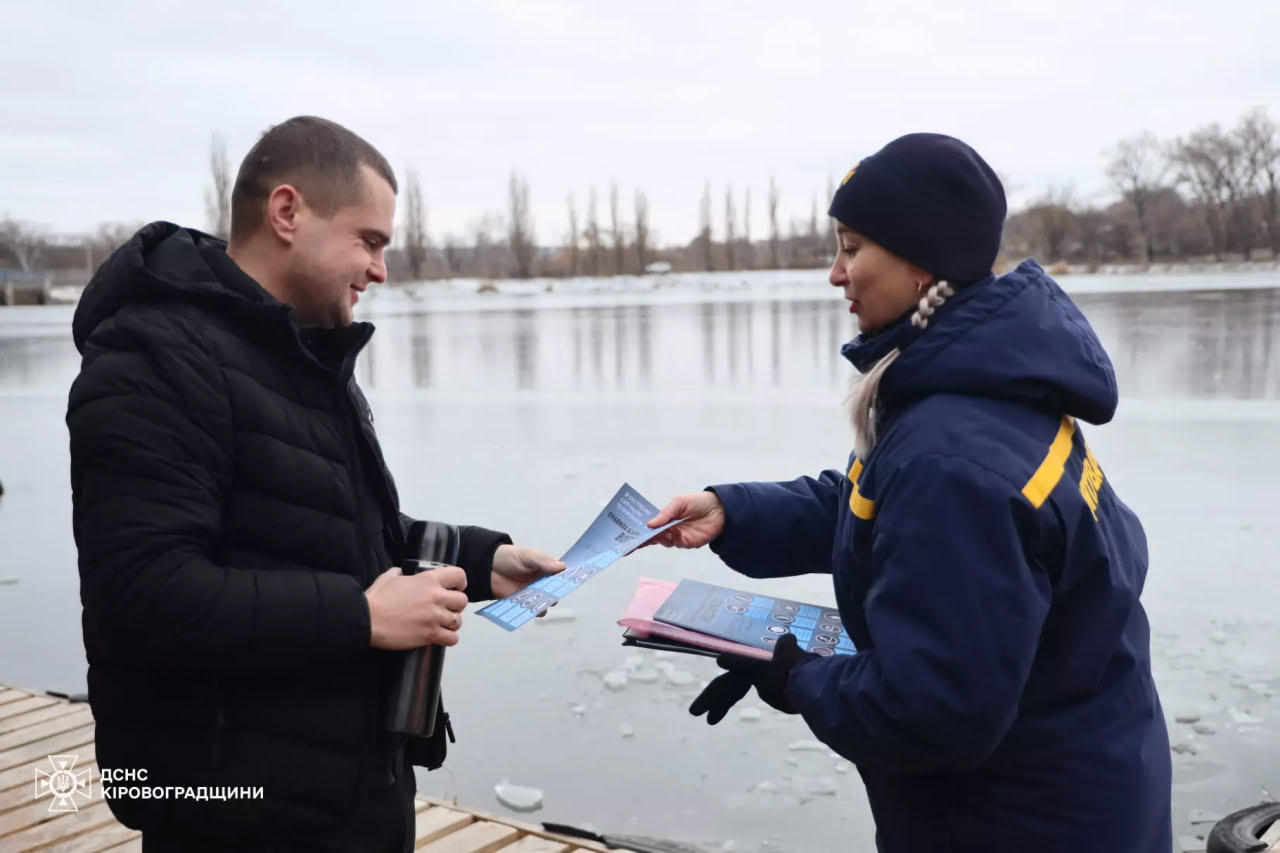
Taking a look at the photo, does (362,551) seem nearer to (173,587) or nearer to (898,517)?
(173,587)

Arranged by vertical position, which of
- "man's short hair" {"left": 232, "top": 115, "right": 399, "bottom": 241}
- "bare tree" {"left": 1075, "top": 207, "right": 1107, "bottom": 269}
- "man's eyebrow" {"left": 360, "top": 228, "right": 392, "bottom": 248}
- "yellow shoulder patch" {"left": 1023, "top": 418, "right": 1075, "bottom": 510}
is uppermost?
"bare tree" {"left": 1075, "top": 207, "right": 1107, "bottom": 269}

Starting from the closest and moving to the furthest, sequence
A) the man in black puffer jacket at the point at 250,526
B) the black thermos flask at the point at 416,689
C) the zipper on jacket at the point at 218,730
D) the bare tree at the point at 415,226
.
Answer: the man in black puffer jacket at the point at 250,526 < the zipper on jacket at the point at 218,730 < the black thermos flask at the point at 416,689 < the bare tree at the point at 415,226

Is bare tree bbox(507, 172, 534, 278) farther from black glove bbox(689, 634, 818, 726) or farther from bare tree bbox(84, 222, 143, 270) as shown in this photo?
black glove bbox(689, 634, 818, 726)

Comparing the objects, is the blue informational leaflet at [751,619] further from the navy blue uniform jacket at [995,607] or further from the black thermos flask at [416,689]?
the black thermos flask at [416,689]

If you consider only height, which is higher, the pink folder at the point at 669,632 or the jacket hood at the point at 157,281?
the jacket hood at the point at 157,281

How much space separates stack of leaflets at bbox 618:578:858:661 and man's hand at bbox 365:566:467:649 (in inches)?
11.8

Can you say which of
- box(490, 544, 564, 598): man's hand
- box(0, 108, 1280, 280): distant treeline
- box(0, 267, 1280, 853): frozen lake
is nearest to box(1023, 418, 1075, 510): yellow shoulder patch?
box(490, 544, 564, 598): man's hand

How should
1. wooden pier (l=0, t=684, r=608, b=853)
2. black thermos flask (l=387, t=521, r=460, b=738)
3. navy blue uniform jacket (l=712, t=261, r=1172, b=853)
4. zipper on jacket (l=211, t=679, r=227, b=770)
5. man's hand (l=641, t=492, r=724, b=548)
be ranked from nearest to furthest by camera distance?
navy blue uniform jacket (l=712, t=261, r=1172, b=853)
zipper on jacket (l=211, t=679, r=227, b=770)
black thermos flask (l=387, t=521, r=460, b=738)
man's hand (l=641, t=492, r=724, b=548)
wooden pier (l=0, t=684, r=608, b=853)

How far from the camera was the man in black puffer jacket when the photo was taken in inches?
57.7

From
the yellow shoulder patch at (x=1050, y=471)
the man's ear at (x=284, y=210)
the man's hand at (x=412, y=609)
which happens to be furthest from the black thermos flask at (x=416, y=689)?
the yellow shoulder patch at (x=1050, y=471)

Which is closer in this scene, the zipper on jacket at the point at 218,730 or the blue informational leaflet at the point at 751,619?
the zipper on jacket at the point at 218,730

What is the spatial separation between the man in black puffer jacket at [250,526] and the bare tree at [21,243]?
280 ft

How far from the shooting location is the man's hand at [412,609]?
1615mm

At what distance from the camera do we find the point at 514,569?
7.03 ft
